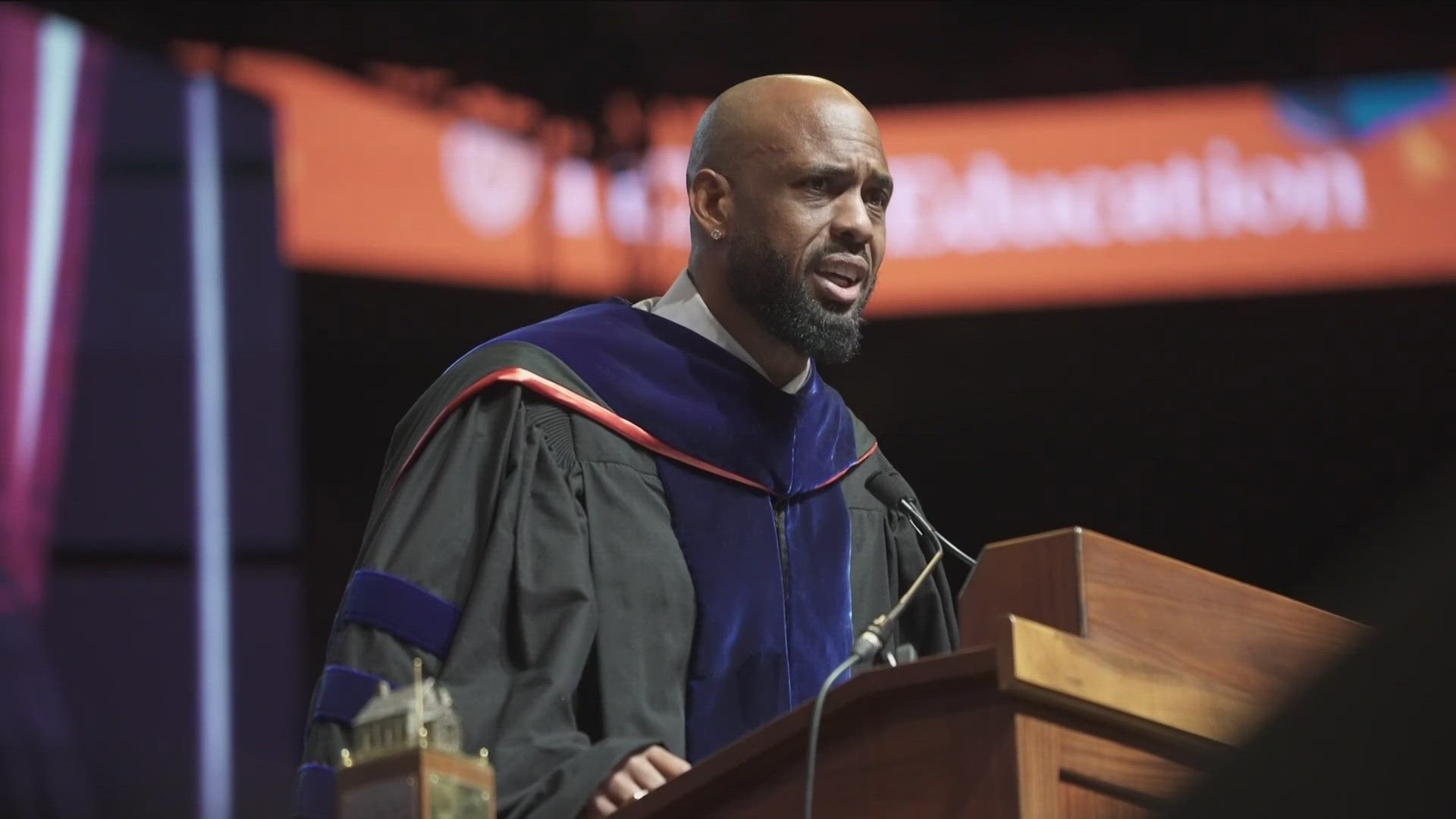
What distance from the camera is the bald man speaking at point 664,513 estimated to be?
268 cm

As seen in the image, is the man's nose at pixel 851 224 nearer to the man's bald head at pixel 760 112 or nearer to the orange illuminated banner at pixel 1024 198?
the man's bald head at pixel 760 112

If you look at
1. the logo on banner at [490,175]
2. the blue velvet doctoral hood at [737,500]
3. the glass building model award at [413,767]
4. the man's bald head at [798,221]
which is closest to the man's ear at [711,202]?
the man's bald head at [798,221]

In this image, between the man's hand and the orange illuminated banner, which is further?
the orange illuminated banner

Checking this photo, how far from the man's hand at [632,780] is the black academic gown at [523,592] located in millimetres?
14

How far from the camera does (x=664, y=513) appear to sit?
10.00 ft

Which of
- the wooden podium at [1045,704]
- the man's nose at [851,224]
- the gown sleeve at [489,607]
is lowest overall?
the wooden podium at [1045,704]

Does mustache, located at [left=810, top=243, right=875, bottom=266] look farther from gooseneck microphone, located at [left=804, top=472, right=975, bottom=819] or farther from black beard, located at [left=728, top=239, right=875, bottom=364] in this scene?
gooseneck microphone, located at [left=804, top=472, right=975, bottom=819]

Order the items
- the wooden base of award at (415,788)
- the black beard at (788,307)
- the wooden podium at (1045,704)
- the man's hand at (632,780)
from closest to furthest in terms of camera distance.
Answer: the wooden base of award at (415,788) → the wooden podium at (1045,704) → the man's hand at (632,780) → the black beard at (788,307)

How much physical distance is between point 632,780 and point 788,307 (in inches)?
45.7

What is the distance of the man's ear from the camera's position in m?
3.46

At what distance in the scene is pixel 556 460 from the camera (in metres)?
2.96

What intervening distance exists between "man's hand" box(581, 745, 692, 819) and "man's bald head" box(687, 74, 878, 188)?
53.1 inches

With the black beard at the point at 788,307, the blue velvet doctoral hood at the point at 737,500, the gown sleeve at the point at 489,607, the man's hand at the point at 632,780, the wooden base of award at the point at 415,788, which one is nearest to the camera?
the wooden base of award at the point at 415,788

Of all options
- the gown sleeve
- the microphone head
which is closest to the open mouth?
the microphone head
